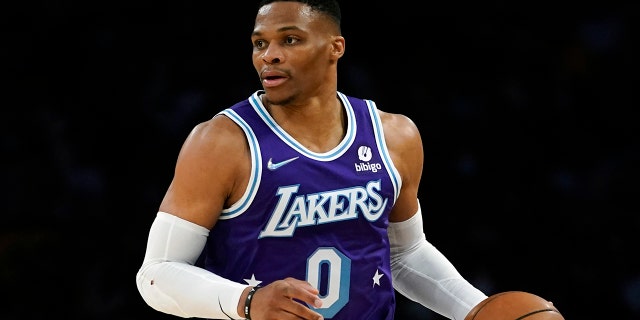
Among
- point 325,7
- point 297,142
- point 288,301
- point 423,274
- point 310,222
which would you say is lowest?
point 423,274

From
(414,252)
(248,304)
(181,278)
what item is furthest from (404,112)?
(248,304)

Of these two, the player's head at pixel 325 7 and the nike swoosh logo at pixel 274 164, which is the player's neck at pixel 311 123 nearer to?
the nike swoosh logo at pixel 274 164

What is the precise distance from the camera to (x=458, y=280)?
343 cm

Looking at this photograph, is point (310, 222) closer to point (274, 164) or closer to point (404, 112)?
point (274, 164)

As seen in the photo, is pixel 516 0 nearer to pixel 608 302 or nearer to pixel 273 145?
pixel 608 302

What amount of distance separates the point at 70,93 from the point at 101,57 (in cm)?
30

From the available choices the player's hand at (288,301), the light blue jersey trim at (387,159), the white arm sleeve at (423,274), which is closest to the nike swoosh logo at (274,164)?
the light blue jersey trim at (387,159)

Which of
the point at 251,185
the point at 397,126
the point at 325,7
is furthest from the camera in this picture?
the point at 397,126

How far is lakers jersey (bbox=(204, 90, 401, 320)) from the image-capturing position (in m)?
3.04

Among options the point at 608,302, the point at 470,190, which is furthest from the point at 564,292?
the point at 470,190

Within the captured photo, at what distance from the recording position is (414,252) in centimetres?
354

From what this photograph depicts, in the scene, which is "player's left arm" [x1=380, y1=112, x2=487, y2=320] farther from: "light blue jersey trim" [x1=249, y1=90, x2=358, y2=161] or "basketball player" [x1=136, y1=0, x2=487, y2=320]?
"light blue jersey trim" [x1=249, y1=90, x2=358, y2=161]

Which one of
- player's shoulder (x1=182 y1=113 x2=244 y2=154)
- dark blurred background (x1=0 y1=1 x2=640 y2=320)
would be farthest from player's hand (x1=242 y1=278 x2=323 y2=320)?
dark blurred background (x1=0 y1=1 x2=640 y2=320)

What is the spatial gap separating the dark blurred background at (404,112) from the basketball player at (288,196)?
87.4 inches
